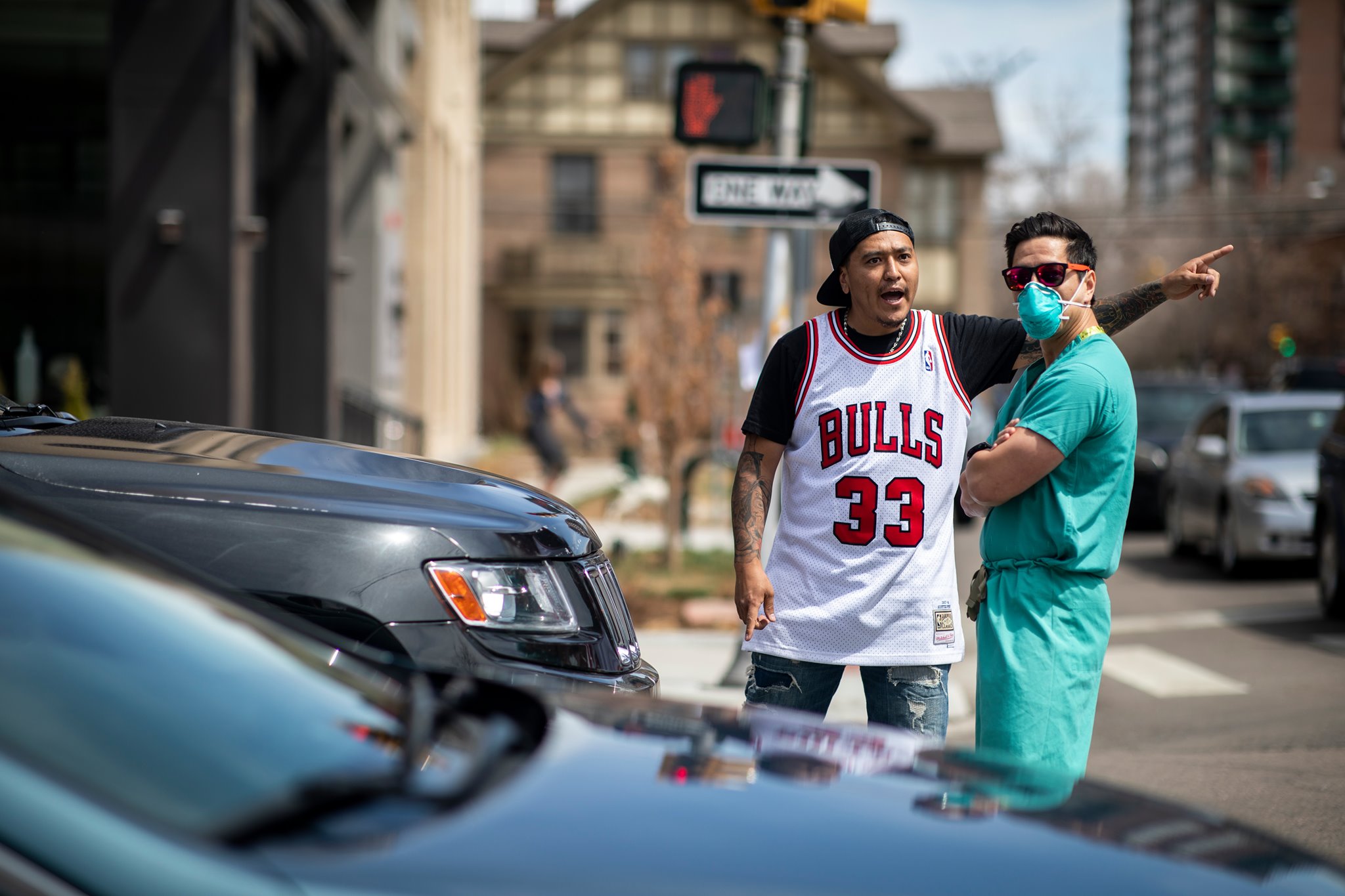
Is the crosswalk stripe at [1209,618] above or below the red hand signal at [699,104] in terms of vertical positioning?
below

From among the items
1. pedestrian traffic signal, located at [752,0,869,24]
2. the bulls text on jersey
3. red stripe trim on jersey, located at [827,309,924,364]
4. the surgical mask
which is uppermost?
pedestrian traffic signal, located at [752,0,869,24]

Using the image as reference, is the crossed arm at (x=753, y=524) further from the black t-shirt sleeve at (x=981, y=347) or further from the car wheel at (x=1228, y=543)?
the car wheel at (x=1228, y=543)

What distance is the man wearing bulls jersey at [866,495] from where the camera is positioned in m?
3.85

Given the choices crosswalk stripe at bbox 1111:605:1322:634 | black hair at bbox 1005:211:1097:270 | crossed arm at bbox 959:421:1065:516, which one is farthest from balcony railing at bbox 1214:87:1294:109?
crossed arm at bbox 959:421:1065:516

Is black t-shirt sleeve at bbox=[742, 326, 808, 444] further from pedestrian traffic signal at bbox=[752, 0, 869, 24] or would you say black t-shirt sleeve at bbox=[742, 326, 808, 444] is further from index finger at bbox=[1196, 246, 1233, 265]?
pedestrian traffic signal at bbox=[752, 0, 869, 24]

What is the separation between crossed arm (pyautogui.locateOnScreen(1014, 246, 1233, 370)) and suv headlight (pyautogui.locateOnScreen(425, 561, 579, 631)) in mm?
1459

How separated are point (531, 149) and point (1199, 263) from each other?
36.9 m

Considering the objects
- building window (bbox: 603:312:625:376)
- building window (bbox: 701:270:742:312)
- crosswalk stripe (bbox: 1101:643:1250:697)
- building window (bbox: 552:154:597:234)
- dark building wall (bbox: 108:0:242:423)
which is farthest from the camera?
building window (bbox: 552:154:597:234)

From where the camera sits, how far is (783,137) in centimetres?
795

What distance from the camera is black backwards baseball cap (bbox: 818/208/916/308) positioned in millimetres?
3939

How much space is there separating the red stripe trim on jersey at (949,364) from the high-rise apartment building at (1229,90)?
76.8m

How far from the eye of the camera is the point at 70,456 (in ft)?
12.7

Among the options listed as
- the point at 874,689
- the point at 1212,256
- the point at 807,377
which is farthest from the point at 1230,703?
the point at 807,377

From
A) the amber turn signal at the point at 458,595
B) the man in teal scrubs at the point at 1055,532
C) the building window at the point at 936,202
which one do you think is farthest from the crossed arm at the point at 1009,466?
the building window at the point at 936,202
